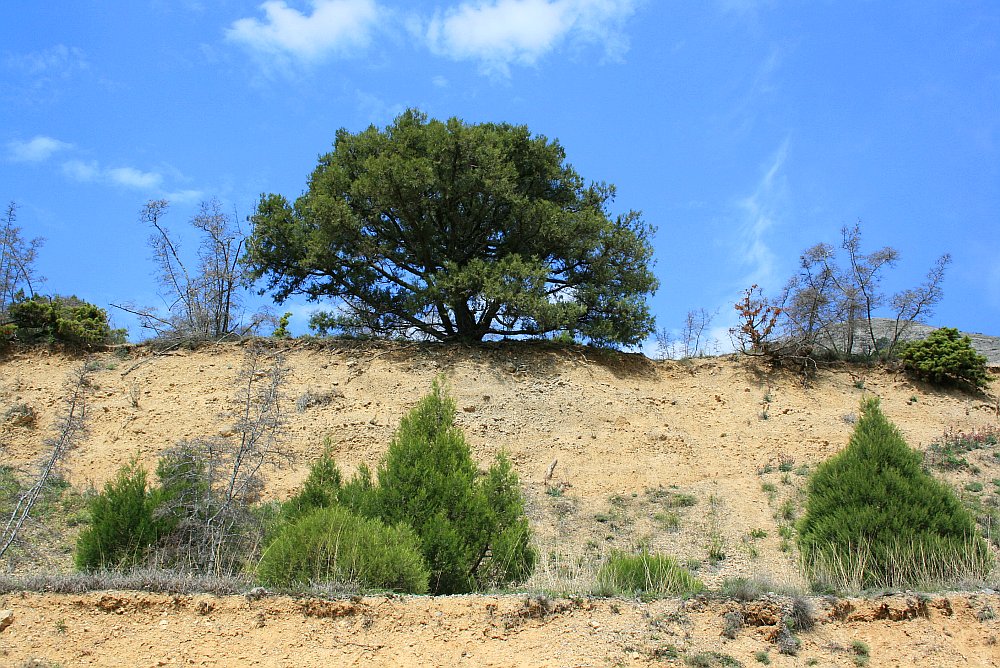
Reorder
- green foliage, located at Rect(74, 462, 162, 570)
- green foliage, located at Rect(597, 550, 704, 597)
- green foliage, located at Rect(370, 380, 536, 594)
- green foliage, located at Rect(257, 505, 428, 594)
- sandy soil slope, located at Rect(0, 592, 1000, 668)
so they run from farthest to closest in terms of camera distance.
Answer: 1. green foliage, located at Rect(74, 462, 162, 570)
2. green foliage, located at Rect(370, 380, 536, 594)
3. green foliage, located at Rect(597, 550, 704, 597)
4. green foliage, located at Rect(257, 505, 428, 594)
5. sandy soil slope, located at Rect(0, 592, 1000, 668)

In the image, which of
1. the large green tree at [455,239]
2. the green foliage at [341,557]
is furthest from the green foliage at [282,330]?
the green foliage at [341,557]

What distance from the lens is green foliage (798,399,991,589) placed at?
33.2ft

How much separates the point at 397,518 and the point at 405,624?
8.54ft

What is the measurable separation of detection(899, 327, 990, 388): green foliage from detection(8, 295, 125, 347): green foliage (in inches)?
852

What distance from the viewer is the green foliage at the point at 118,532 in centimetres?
1009

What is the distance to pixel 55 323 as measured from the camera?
19844 mm

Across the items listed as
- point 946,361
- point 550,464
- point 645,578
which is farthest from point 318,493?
point 946,361

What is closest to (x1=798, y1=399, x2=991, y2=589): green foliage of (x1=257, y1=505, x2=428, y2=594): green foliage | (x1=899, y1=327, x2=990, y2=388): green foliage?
(x1=257, y1=505, x2=428, y2=594): green foliage

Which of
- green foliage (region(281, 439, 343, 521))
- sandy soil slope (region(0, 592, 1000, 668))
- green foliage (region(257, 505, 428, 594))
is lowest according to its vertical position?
sandy soil slope (region(0, 592, 1000, 668))

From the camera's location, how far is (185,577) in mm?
8094

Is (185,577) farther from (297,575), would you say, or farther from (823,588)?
(823,588)

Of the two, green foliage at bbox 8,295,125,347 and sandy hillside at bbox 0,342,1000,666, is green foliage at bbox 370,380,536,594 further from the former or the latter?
green foliage at bbox 8,295,125,347

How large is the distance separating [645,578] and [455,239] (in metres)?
12.3

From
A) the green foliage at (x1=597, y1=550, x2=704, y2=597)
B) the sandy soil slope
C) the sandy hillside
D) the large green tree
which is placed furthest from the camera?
the large green tree
